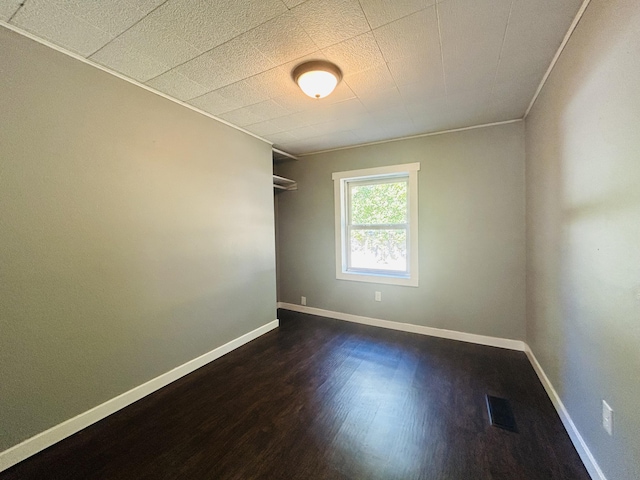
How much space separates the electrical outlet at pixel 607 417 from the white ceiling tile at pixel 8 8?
350 cm

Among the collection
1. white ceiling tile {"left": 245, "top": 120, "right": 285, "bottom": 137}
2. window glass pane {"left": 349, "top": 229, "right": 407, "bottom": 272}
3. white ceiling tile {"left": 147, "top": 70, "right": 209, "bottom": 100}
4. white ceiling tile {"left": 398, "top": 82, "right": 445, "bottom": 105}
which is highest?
white ceiling tile {"left": 245, "top": 120, "right": 285, "bottom": 137}

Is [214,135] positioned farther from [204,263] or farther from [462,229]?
[462,229]

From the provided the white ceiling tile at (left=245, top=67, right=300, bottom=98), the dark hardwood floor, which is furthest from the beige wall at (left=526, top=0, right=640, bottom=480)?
the white ceiling tile at (left=245, top=67, right=300, bottom=98)

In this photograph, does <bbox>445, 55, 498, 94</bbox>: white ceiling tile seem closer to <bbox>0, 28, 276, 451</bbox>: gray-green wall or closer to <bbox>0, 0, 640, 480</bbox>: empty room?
<bbox>0, 0, 640, 480</bbox>: empty room

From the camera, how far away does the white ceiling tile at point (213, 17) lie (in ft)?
4.26

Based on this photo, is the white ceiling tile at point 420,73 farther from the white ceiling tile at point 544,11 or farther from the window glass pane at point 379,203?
the window glass pane at point 379,203

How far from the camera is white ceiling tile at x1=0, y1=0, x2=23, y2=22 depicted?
1274 millimetres

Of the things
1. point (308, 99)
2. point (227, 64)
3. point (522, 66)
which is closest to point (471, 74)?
point (522, 66)

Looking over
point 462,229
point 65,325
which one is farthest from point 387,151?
point 65,325

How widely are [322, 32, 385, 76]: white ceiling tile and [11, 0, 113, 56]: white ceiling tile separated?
1.36 m

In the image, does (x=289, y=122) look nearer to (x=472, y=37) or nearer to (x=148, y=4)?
(x=148, y=4)

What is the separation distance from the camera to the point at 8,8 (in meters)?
1.31

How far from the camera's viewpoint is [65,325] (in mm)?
1658

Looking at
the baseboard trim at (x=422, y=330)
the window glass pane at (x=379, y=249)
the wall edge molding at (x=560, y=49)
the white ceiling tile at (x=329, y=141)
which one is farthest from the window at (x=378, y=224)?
the wall edge molding at (x=560, y=49)
